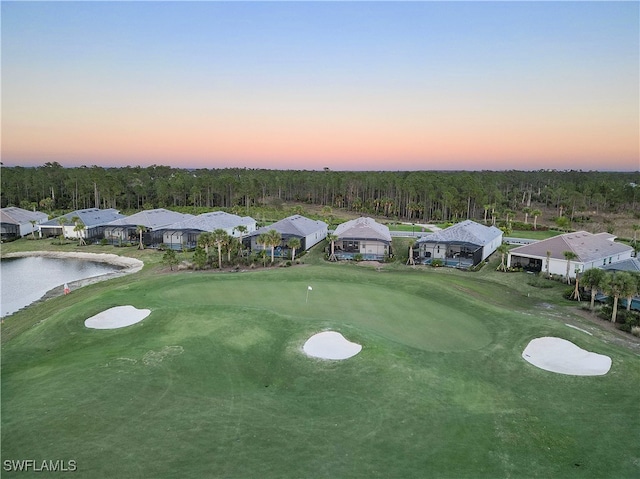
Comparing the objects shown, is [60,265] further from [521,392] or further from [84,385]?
[521,392]

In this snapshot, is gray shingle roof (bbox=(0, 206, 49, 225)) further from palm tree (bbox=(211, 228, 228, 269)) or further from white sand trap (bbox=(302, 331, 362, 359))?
white sand trap (bbox=(302, 331, 362, 359))

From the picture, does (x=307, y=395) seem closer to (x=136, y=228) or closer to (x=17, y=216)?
(x=136, y=228)

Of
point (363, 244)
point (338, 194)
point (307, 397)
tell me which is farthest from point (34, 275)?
point (338, 194)

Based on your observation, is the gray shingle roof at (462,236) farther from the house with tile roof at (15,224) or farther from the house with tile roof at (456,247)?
the house with tile roof at (15,224)

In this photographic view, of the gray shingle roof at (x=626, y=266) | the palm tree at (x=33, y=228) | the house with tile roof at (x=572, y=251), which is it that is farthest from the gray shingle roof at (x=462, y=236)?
the palm tree at (x=33, y=228)

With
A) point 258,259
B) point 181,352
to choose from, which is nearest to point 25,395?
point 181,352

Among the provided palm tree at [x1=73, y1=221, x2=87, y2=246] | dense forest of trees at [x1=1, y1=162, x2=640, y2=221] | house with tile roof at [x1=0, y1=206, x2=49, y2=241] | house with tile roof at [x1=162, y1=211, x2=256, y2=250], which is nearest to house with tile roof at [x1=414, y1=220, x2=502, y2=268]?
house with tile roof at [x1=162, y1=211, x2=256, y2=250]
